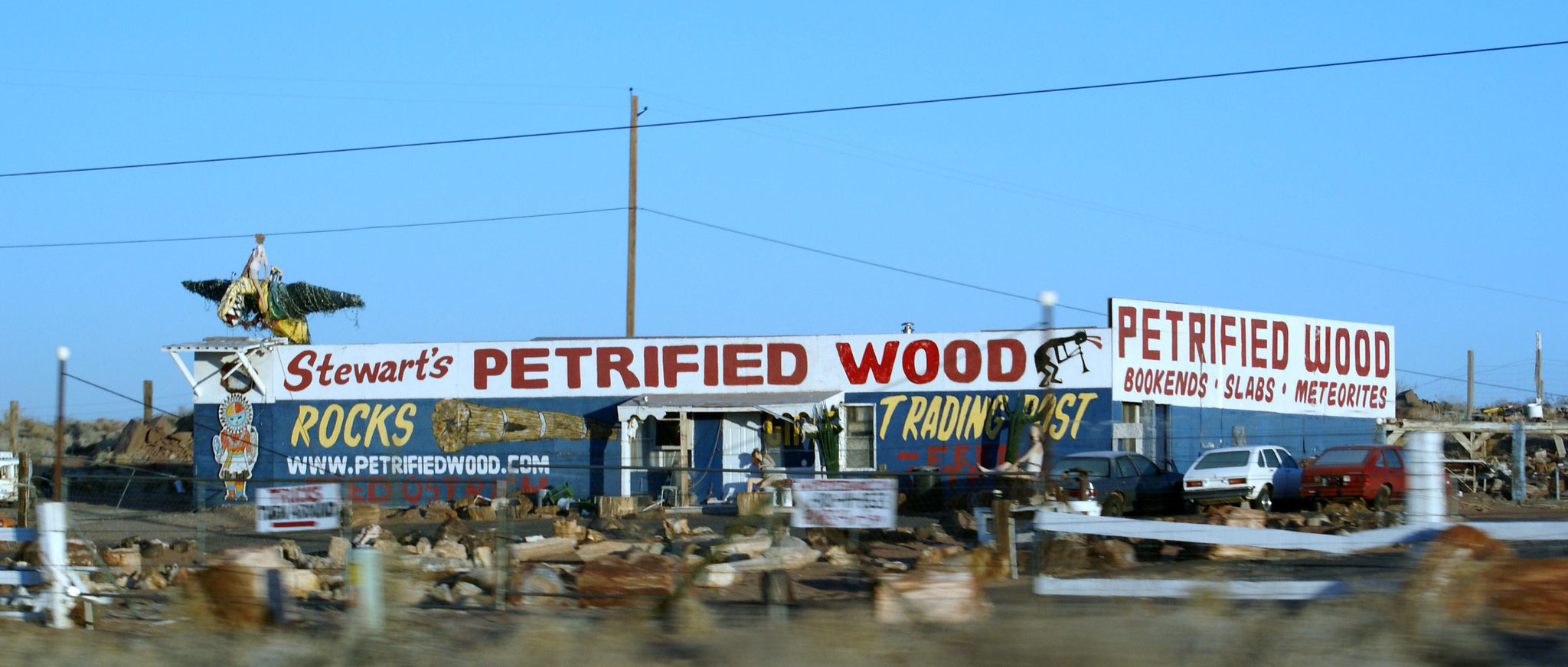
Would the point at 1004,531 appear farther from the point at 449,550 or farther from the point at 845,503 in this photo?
the point at 449,550

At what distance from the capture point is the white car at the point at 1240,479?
80.9ft

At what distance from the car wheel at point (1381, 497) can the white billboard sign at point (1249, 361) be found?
5772mm

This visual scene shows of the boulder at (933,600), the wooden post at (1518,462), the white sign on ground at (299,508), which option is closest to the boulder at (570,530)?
the white sign on ground at (299,508)

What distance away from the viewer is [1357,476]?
2414cm

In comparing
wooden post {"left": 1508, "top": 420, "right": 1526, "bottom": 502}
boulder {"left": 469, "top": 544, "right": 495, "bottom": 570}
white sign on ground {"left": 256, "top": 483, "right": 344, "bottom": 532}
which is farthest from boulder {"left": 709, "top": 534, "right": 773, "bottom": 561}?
wooden post {"left": 1508, "top": 420, "right": 1526, "bottom": 502}

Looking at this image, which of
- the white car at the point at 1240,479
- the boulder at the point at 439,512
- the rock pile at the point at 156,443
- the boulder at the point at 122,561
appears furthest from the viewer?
the rock pile at the point at 156,443

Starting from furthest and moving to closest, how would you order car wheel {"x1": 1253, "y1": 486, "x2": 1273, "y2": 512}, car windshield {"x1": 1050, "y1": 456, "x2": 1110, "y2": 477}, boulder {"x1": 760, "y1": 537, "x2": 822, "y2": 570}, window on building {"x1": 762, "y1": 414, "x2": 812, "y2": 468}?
window on building {"x1": 762, "y1": 414, "x2": 812, "y2": 468} < car wheel {"x1": 1253, "y1": 486, "x2": 1273, "y2": 512} < car windshield {"x1": 1050, "y1": 456, "x2": 1110, "y2": 477} < boulder {"x1": 760, "y1": 537, "x2": 822, "y2": 570}

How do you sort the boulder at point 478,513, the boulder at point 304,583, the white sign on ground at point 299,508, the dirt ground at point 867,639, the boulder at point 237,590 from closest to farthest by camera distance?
the dirt ground at point 867,639, the boulder at point 237,590, the white sign on ground at point 299,508, the boulder at point 304,583, the boulder at point 478,513

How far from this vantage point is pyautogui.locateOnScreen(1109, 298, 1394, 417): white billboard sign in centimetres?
2889

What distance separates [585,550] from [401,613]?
698 cm

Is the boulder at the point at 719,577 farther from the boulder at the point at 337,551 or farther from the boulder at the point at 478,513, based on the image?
the boulder at the point at 478,513

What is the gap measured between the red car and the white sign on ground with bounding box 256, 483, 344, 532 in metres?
17.3

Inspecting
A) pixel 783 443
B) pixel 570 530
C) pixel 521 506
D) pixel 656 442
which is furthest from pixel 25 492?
pixel 783 443

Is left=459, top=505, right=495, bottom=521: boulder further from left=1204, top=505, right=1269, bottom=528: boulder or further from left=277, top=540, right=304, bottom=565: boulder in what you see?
left=1204, top=505, right=1269, bottom=528: boulder
